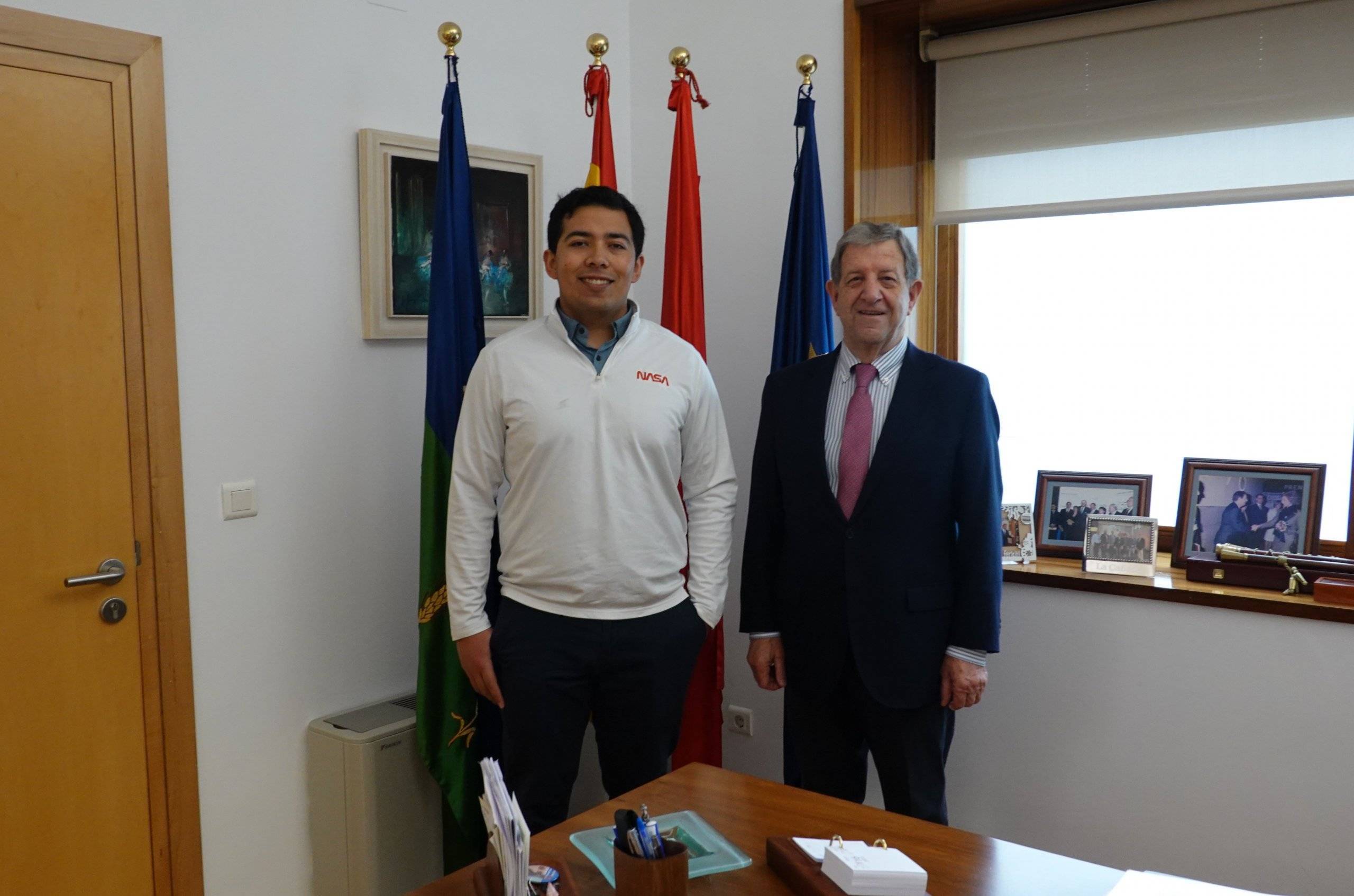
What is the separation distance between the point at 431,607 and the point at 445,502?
253 millimetres

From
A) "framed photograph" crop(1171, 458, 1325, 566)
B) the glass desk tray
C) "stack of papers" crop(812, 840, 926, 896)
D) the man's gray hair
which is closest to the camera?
"stack of papers" crop(812, 840, 926, 896)

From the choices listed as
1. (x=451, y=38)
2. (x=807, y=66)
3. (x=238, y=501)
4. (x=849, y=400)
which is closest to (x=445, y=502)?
(x=238, y=501)

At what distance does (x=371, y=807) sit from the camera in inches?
96.7

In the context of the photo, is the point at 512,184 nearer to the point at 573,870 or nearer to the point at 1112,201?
the point at 1112,201

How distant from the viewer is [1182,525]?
2598 millimetres

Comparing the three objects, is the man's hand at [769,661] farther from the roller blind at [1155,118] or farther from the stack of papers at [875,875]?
the roller blind at [1155,118]

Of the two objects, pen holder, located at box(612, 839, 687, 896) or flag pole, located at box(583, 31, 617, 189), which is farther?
flag pole, located at box(583, 31, 617, 189)

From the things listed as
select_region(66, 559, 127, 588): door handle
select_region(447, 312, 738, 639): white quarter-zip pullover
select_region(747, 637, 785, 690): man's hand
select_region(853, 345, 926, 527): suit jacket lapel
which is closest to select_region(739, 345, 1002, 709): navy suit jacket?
select_region(853, 345, 926, 527): suit jacket lapel

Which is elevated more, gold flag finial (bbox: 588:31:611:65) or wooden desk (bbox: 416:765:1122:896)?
gold flag finial (bbox: 588:31:611:65)

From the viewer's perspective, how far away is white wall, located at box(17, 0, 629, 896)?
90.6 inches

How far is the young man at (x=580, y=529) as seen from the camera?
2133mm

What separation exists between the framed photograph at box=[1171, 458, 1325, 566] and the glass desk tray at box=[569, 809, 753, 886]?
1658mm

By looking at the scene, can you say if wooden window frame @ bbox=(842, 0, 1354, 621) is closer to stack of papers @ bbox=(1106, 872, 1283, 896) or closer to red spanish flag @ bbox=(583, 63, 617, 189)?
red spanish flag @ bbox=(583, 63, 617, 189)

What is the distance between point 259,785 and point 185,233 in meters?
1.28
